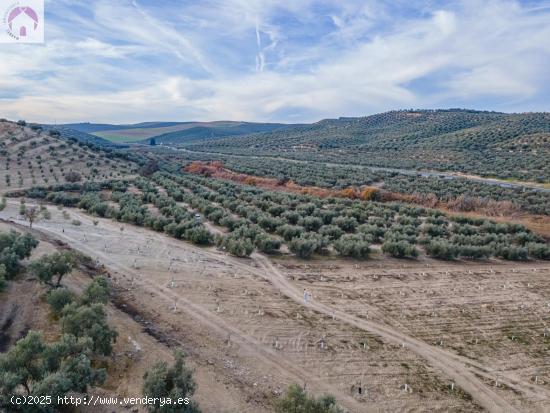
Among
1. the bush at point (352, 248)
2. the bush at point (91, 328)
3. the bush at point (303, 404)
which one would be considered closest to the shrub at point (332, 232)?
the bush at point (352, 248)

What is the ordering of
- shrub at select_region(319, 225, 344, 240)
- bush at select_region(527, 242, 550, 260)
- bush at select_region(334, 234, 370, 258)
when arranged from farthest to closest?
shrub at select_region(319, 225, 344, 240) → bush at select_region(527, 242, 550, 260) → bush at select_region(334, 234, 370, 258)

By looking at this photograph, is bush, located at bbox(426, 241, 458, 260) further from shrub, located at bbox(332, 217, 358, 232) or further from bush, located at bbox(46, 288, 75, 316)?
bush, located at bbox(46, 288, 75, 316)

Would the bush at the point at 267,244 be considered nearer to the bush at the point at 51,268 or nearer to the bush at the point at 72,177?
the bush at the point at 51,268

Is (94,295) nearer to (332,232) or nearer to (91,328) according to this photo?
(91,328)

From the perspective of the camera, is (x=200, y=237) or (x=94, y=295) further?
(x=200, y=237)

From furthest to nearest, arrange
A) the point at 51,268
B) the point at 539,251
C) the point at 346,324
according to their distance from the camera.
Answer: the point at 539,251 → the point at 346,324 → the point at 51,268

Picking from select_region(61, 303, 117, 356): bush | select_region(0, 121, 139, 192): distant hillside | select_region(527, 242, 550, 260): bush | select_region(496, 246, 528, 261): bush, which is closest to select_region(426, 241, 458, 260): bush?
select_region(496, 246, 528, 261): bush

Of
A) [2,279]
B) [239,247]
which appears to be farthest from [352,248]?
[2,279]
